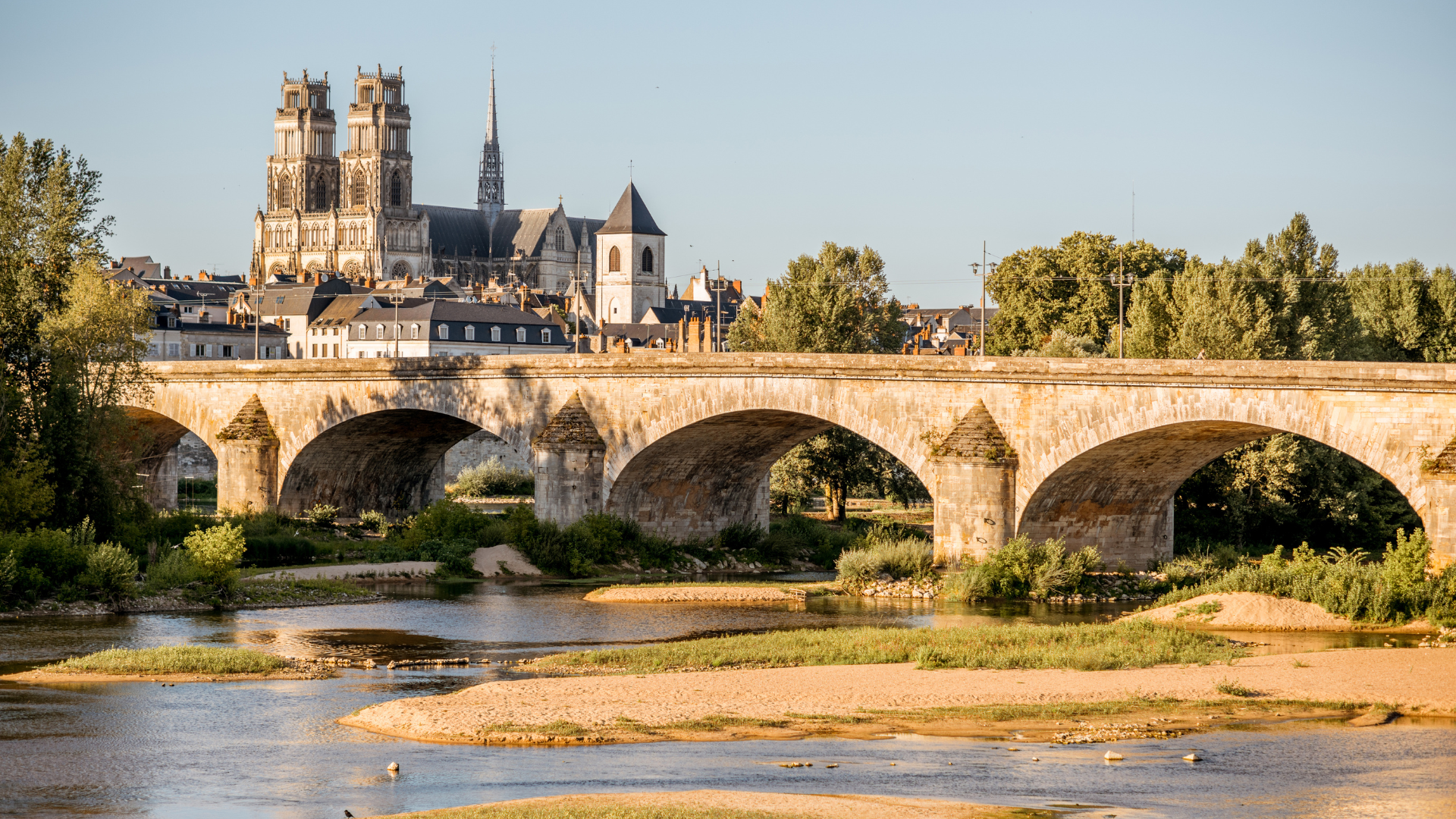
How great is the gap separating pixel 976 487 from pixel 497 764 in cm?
2033

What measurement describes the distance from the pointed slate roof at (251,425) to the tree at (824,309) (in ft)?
64.0

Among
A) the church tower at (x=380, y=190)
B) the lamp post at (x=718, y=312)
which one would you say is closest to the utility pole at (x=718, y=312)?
the lamp post at (x=718, y=312)

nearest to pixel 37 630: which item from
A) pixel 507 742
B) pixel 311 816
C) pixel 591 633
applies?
pixel 591 633

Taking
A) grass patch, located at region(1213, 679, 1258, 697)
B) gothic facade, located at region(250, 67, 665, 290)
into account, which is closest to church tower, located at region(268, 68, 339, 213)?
gothic facade, located at region(250, 67, 665, 290)

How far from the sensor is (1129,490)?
3969 centimetres

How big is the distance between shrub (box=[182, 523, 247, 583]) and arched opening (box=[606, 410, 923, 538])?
38.8ft

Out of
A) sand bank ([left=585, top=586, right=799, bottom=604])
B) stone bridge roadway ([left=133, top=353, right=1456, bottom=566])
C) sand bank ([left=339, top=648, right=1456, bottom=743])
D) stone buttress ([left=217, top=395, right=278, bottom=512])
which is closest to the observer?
sand bank ([left=339, top=648, right=1456, bottom=743])

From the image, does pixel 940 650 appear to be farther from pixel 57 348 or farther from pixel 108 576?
pixel 57 348

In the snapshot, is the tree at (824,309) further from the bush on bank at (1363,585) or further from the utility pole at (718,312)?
the bush on bank at (1363,585)

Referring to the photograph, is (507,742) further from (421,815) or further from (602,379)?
(602,379)

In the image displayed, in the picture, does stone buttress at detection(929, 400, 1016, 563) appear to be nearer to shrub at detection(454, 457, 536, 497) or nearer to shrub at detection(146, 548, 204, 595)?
shrub at detection(146, 548, 204, 595)

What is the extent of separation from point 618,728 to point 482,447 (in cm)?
6106

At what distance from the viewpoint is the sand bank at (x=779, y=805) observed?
16469mm

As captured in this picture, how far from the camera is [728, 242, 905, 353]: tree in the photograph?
207ft
